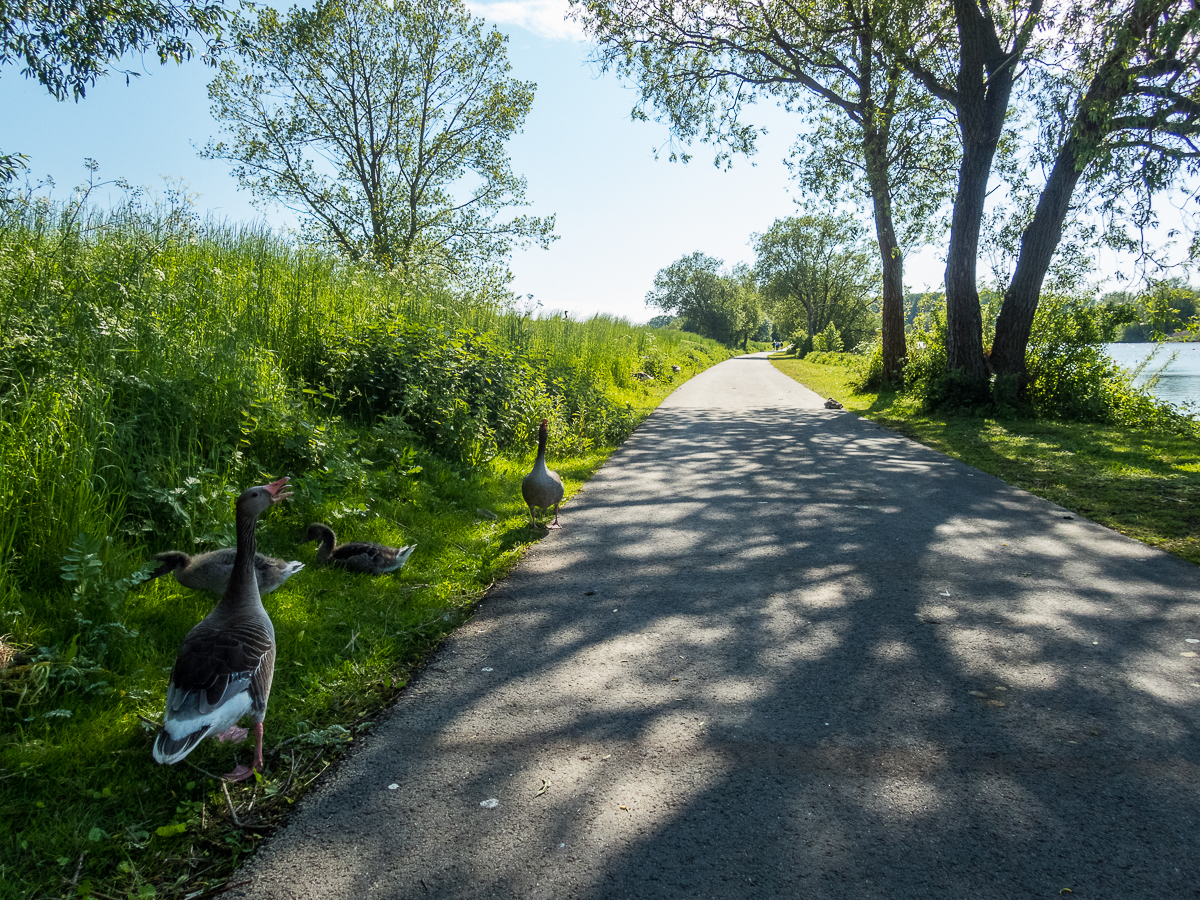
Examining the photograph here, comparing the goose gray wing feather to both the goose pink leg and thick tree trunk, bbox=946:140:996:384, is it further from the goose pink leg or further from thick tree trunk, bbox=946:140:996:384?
thick tree trunk, bbox=946:140:996:384

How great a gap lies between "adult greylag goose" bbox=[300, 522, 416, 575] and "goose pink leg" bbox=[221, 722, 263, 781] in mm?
1910

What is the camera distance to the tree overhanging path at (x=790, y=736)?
231cm

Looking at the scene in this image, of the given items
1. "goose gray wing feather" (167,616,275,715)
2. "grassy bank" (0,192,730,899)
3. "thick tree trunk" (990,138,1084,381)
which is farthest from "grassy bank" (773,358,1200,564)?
"goose gray wing feather" (167,616,275,715)

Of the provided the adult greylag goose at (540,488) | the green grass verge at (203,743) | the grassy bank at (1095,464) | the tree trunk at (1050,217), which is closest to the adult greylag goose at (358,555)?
the green grass verge at (203,743)

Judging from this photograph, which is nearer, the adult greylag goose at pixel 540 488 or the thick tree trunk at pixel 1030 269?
the adult greylag goose at pixel 540 488

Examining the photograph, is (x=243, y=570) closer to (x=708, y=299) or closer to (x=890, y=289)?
(x=890, y=289)

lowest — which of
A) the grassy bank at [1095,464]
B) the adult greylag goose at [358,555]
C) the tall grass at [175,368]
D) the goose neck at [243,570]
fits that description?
the grassy bank at [1095,464]

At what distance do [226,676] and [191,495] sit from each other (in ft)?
8.29

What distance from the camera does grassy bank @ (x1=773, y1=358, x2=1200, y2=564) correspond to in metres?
6.66

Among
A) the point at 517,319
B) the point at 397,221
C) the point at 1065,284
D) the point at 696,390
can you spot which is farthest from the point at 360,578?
the point at 397,221

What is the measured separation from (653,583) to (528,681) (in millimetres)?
1704

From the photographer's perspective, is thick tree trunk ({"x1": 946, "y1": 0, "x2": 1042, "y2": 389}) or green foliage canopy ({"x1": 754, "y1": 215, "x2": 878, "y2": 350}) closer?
thick tree trunk ({"x1": 946, "y1": 0, "x2": 1042, "y2": 389})

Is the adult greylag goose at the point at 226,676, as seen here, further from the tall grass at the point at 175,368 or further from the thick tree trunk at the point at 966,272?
the thick tree trunk at the point at 966,272

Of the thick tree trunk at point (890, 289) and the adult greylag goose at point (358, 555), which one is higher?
the thick tree trunk at point (890, 289)
